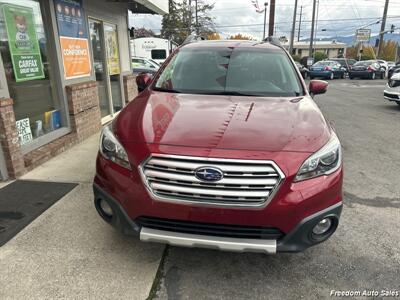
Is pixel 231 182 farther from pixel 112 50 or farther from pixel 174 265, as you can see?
pixel 112 50

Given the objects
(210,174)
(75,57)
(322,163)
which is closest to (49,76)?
(75,57)

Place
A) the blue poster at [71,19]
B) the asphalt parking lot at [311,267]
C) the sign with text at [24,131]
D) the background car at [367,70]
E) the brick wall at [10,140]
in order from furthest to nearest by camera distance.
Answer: the background car at [367,70]
the blue poster at [71,19]
the sign with text at [24,131]
the brick wall at [10,140]
the asphalt parking lot at [311,267]

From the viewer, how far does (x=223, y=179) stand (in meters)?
2.23

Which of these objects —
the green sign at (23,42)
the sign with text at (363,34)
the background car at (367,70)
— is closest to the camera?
the green sign at (23,42)

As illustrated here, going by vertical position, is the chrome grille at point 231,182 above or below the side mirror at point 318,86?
below

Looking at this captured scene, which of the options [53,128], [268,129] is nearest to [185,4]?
[53,128]

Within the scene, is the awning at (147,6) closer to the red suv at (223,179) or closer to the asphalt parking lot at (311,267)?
the red suv at (223,179)

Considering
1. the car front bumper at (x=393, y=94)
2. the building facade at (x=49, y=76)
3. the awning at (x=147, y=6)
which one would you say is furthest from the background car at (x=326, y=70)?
the building facade at (x=49, y=76)

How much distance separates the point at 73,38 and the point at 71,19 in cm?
31

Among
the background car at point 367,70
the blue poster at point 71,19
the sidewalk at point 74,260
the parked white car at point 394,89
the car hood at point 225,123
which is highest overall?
the blue poster at point 71,19

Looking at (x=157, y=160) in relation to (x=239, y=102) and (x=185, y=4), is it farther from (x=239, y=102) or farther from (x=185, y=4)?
(x=185, y=4)

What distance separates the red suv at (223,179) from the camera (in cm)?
224

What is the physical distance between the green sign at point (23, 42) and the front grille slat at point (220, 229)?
3.37m

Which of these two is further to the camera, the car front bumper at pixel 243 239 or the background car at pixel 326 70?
the background car at pixel 326 70
